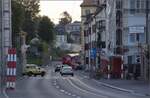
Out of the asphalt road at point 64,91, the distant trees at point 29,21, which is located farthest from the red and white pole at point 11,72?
the distant trees at point 29,21

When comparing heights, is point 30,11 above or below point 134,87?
above

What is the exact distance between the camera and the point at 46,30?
616ft

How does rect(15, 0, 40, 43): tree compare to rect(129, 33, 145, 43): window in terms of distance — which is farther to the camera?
rect(15, 0, 40, 43): tree

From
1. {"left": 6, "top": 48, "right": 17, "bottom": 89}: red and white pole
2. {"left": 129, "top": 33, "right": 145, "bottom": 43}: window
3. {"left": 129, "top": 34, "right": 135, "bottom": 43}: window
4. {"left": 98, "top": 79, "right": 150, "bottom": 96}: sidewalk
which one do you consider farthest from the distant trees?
{"left": 6, "top": 48, "right": 17, "bottom": 89}: red and white pole

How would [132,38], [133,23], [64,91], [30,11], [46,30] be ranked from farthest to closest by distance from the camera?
[46,30] → [30,11] → [132,38] → [133,23] → [64,91]

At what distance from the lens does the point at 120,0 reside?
88.4 metres

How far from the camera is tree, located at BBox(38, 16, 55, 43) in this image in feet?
612

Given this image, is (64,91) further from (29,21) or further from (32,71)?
(29,21)

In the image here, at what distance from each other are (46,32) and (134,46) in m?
106

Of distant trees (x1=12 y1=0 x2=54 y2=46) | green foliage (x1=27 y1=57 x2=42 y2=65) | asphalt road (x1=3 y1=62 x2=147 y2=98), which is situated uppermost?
distant trees (x1=12 y1=0 x2=54 y2=46)

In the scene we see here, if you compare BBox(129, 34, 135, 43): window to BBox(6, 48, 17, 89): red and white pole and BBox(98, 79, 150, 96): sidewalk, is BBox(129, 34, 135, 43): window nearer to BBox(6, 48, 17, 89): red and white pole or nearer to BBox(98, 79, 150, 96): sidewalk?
BBox(98, 79, 150, 96): sidewalk

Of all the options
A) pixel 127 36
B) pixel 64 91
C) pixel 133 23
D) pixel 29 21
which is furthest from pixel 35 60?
pixel 64 91

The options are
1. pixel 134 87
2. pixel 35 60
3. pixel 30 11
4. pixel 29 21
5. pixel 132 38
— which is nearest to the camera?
pixel 134 87

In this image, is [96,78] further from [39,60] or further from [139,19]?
[39,60]
